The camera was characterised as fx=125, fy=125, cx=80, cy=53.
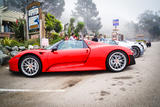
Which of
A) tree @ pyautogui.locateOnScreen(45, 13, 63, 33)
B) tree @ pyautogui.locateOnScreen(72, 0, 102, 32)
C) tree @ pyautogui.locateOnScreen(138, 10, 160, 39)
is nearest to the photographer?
tree @ pyautogui.locateOnScreen(45, 13, 63, 33)

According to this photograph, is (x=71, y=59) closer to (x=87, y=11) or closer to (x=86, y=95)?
(x=86, y=95)

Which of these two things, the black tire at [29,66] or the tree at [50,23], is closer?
the black tire at [29,66]

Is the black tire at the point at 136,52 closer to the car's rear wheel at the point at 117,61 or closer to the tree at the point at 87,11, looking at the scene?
the car's rear wheel at the point at 117,61

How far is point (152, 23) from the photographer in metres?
59.9

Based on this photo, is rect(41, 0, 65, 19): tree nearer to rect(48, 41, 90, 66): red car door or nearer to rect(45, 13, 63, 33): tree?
rect(45, 13, 63, 33): tree

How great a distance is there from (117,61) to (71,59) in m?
1.35

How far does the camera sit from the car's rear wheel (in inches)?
143

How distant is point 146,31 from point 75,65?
6880 cm

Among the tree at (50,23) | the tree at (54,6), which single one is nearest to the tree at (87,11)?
the tree at (54,6)

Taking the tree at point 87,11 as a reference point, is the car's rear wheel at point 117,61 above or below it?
below

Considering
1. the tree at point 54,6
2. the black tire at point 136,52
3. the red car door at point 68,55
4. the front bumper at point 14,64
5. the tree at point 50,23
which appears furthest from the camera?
the tree at point 54,6

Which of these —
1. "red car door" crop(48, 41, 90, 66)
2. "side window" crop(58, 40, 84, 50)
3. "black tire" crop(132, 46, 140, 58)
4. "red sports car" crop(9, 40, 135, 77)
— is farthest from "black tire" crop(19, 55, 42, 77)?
"black tire" crop(132, 46, 140, 58)

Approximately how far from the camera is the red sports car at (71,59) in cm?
351

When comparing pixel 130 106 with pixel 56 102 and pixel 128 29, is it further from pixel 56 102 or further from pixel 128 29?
pixel 128 29
